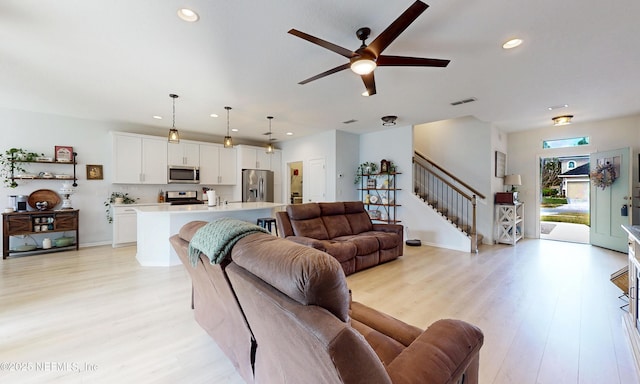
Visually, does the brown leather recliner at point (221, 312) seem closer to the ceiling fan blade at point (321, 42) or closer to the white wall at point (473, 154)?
the ceiling fan blade at point (321, 42)

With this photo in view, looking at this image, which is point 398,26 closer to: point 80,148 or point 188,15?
point 188,15

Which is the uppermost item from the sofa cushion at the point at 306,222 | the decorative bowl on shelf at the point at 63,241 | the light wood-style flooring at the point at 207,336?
the sofa cushion at the point at 306,222

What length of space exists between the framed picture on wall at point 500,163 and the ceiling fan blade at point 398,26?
5.05m

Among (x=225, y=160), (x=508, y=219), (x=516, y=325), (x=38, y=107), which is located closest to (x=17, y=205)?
(x=38, y=107)

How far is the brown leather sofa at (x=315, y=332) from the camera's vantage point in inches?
28.6

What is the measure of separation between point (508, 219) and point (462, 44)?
451 cm

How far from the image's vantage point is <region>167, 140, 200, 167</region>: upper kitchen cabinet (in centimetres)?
609

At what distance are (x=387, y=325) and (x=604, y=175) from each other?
6390 mm

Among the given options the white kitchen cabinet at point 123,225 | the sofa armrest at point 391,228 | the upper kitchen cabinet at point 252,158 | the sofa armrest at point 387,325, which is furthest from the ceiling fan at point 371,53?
the white kitchen cabinet at point 123,225

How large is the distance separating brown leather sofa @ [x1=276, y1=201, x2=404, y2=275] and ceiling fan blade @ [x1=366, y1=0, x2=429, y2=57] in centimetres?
225

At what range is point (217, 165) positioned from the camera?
22.5 ft

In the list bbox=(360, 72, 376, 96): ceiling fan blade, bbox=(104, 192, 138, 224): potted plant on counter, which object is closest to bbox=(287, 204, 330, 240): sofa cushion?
bbox=(360, 72, 376, 96): ceiling fan blade

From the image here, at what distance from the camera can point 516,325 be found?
232 cm

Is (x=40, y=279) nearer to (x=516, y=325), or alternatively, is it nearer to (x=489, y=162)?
(x=516, y=325)
